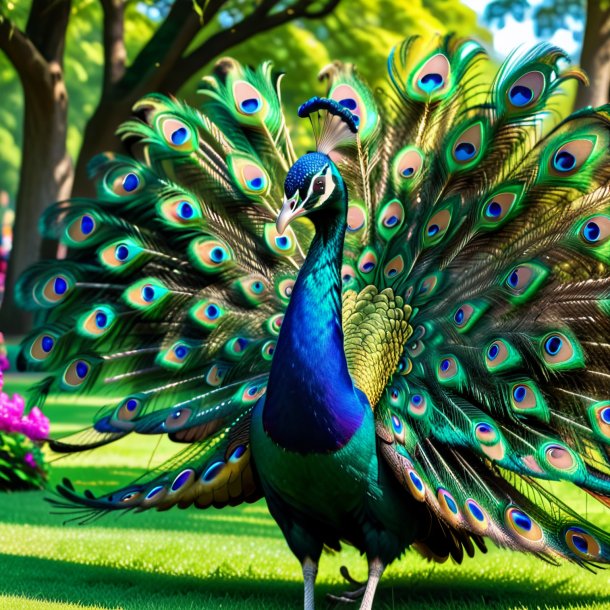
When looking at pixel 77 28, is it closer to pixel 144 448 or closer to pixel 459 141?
pixel 144 448

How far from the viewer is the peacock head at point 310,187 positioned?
14.9 feet

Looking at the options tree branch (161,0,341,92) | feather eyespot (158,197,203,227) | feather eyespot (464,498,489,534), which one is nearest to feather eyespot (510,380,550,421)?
feather eyespot (464,498,489,534)

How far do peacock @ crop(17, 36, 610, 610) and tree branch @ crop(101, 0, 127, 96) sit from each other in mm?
12402

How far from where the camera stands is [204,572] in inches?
259

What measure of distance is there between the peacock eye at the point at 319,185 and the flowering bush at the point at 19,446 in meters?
4.85

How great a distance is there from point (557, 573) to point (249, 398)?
237 cm

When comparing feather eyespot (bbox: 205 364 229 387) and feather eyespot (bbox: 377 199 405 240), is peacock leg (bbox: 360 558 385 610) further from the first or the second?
feather eyespot (bbox: 377 199 405 240)

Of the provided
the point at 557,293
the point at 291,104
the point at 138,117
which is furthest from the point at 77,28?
the point at 557,293

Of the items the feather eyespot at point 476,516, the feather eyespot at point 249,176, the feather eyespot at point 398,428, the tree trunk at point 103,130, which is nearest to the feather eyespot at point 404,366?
the feather eyespot at point 398,428

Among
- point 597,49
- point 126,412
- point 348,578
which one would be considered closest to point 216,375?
point 126,412

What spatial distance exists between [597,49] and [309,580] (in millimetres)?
11654

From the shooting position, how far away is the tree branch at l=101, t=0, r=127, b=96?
59.8 feet

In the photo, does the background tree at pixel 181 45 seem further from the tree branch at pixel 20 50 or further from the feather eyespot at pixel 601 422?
the feather eyespot at pixel 601 422

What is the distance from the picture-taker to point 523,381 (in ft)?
16.9
